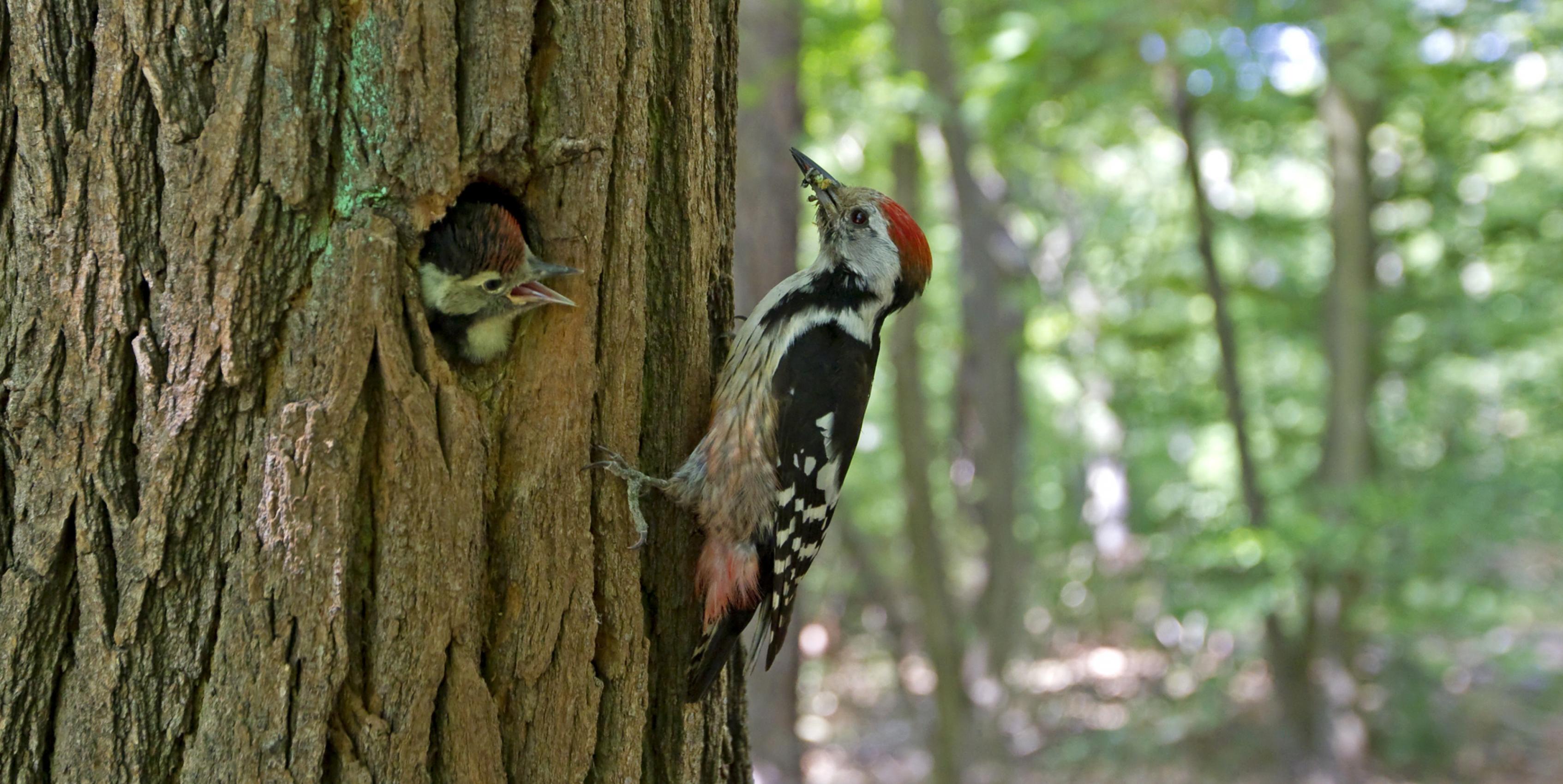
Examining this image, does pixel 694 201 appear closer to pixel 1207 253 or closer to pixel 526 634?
pixel 526 634

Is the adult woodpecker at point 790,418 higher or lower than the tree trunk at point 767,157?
lower

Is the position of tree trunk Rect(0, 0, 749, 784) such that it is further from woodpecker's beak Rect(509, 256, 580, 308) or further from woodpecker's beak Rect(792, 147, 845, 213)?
woodpecker's beak Rect(792, 147, 845, 213)

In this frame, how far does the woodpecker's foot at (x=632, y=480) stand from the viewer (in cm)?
189

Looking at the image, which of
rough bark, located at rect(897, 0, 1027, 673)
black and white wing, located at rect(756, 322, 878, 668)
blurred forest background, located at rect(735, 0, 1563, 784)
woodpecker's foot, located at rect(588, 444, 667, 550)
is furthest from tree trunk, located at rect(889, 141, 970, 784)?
woodpecker's foot, located at rect(588, 444, 667, 550)

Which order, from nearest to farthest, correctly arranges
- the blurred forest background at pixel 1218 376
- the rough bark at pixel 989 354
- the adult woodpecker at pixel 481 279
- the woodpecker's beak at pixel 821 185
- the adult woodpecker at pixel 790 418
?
the adult woodpecker at pixel 481 279
the adult woodpecker at pixel 790 418
the woodpecker's beak at pixel 821 185
the blurred forest background at pixel 1218 376
the rough bark at pixel 989 354

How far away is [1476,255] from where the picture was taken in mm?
8828

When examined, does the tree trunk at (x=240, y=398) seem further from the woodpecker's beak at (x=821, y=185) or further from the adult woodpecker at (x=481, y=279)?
the woodpecker's beak at (x=821, y=185)

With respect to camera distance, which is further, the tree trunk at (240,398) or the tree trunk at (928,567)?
the tree trunk at (928,567)

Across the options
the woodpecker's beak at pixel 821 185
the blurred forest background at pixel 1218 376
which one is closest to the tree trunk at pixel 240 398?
the woodpecker's beak at pixel 821 185

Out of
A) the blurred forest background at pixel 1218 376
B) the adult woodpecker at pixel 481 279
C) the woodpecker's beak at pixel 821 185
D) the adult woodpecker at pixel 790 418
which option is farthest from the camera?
the blurred forest background at pixel 1218 376

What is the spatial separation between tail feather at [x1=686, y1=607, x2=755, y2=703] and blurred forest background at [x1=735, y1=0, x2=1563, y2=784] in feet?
12.4

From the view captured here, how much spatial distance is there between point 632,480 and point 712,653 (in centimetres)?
43

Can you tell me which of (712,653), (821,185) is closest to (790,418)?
(712,653)

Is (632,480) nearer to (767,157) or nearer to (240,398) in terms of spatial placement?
(240,398)
